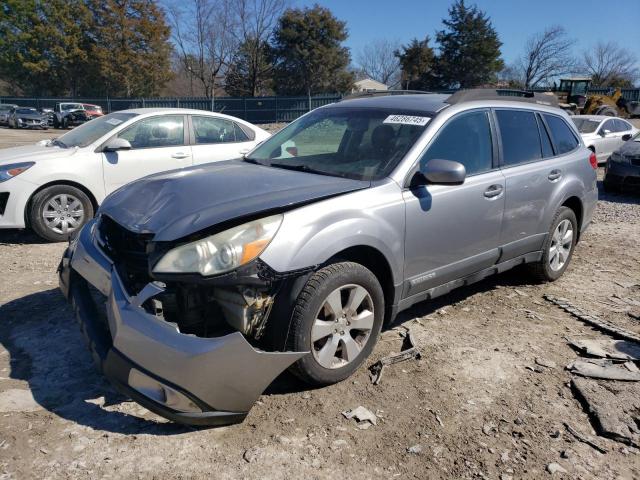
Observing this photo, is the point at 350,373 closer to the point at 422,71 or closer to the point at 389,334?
the point at 389,334

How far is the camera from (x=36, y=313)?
13.9ft

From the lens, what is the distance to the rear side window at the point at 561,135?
16.5 ft

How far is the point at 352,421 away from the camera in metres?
2.95

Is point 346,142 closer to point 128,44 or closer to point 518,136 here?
point 518,136

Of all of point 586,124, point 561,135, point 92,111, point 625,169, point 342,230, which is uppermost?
point 92,111

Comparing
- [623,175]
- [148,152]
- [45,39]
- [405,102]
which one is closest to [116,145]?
[148,152]

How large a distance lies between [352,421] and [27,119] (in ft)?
116

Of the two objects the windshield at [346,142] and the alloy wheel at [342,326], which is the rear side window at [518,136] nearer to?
the windshield at [346,142]

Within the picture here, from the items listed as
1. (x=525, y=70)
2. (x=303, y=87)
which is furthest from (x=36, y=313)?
(x=525, y=70)

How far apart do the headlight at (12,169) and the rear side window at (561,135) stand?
18.3 feet

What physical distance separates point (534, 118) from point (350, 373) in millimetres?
3029

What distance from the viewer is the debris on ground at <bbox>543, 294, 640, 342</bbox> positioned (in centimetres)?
411

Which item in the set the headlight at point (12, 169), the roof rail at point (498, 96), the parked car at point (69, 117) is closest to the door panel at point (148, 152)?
the headlight at point (12, 169)

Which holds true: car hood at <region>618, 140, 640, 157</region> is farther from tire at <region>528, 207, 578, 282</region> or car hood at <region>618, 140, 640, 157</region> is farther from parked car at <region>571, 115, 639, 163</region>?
tire at <region>528, 207, 578, 282</region>
